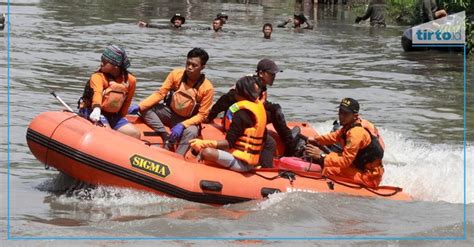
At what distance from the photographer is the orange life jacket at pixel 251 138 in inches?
329

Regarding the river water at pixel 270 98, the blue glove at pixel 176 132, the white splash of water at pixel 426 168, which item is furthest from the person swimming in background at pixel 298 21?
the blue glove at pixel 176 132

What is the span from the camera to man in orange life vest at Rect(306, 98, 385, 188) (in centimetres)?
857

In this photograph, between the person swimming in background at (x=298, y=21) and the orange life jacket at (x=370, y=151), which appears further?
the person swimming in background at (x=298, y=21)

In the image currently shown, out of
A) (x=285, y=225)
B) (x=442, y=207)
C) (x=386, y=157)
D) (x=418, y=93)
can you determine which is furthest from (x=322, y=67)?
(x=285, y=225)

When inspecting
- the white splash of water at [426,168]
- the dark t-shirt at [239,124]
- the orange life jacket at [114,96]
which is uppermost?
the orange life jacket at [114,96]

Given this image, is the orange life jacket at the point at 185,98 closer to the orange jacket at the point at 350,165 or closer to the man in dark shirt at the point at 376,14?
the orange jacket at the point at 350,165

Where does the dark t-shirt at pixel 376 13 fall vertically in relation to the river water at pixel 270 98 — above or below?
above

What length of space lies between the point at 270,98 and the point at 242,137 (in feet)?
20.0

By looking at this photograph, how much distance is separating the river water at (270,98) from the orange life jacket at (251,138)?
0.44 m

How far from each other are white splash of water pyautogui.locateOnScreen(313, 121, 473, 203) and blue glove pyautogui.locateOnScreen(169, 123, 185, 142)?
2.26 m

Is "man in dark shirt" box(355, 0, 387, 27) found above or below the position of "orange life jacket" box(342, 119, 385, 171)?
above

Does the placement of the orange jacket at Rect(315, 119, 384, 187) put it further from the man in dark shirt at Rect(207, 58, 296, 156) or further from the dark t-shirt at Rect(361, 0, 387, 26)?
the dark t-shirt at Rect(361, 0, 387, 26)

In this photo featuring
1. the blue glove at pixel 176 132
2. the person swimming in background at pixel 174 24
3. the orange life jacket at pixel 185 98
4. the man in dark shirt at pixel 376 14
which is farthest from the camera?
the man in dark shirt at pixel 376 14

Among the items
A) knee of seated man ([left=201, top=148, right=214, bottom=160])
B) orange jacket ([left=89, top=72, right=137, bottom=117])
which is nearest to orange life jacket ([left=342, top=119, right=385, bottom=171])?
knee of seated man ([left=201, top=148, right=214, bottom=160])
